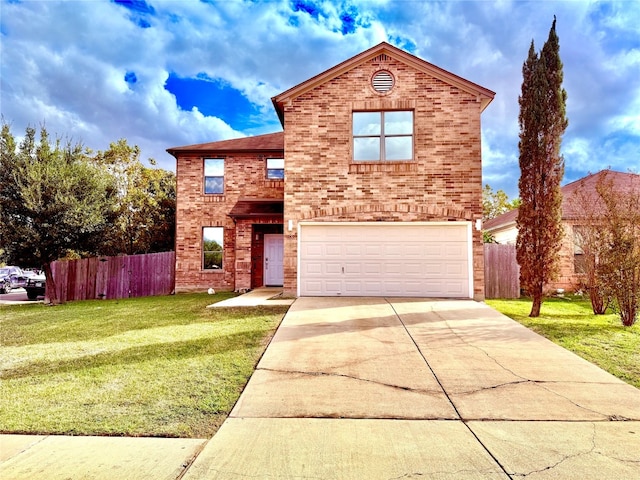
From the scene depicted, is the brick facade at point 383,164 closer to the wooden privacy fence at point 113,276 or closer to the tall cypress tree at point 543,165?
the tall cypress tree at point 543,165

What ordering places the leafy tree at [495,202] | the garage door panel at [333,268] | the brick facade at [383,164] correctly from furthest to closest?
the leafy tree at [495,202]
the garage door panel at [333,268]
the brick facade at [383,164]

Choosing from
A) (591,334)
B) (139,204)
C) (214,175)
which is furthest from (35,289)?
(591,334)

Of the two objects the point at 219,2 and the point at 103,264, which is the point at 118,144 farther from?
the point at 219,2

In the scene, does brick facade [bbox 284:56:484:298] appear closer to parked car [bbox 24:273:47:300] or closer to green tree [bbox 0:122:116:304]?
green tree [bbox 0:122:116:304]

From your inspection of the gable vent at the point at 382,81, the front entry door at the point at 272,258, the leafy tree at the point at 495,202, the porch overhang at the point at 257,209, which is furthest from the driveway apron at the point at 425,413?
the leafy tree at the point at 495,202

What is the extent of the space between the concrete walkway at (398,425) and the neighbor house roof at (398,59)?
27.7ft

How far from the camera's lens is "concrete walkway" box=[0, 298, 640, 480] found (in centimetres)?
339

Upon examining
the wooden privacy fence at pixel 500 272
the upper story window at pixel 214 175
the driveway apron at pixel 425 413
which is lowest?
the driveway apron at pixel 425 413

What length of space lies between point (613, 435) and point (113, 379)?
5.70 metres

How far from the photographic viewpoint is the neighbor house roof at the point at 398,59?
42.8 ft

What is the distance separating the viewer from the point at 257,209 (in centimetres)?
1667

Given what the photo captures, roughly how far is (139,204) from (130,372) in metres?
18.2

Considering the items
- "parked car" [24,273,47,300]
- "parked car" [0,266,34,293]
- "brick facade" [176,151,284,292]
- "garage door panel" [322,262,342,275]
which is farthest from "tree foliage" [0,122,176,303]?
"parked car" [0,266,34,293]

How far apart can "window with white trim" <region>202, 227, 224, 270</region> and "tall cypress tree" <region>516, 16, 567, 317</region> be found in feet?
38.2
